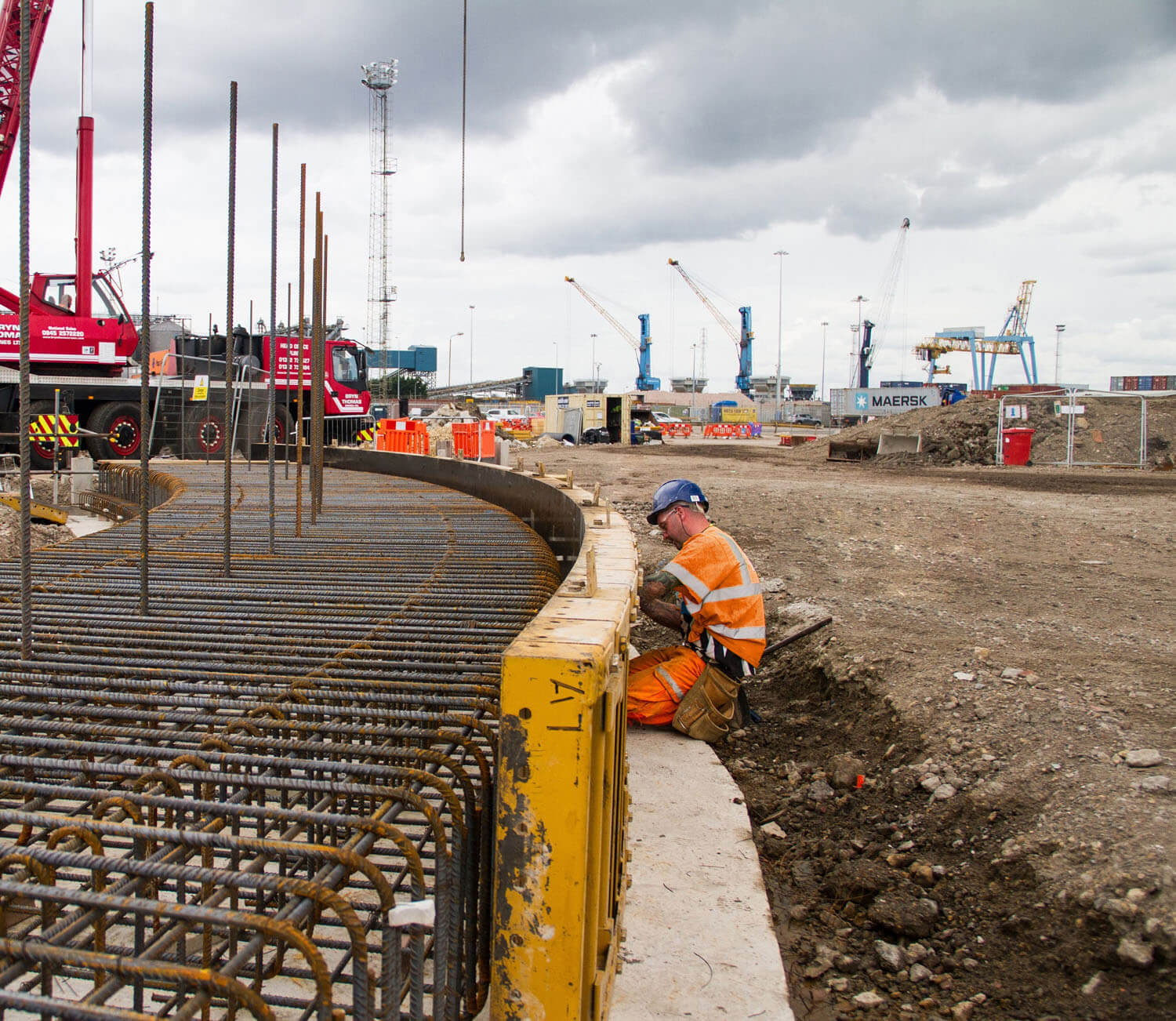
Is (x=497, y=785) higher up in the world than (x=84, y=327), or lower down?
lower down

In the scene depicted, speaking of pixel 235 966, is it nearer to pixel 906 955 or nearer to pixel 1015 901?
pixel 906 955

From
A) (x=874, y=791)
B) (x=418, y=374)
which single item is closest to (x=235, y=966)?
(x=874, y=791)

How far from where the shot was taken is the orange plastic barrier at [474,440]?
576 inches

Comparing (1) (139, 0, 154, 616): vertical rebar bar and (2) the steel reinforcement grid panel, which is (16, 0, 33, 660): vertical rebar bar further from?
(1) (139, 0, 154, 616): vertical rebar bar

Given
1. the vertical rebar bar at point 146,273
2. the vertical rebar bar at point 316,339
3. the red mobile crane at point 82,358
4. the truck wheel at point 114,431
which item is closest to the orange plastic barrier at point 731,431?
the red mobile crane at point 82,358

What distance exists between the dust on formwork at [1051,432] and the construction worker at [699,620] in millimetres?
20799

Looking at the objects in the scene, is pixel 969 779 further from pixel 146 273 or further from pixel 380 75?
pixel 380 75

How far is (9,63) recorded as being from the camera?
16.9m

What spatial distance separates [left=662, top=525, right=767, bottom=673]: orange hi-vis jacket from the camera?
5172 mm

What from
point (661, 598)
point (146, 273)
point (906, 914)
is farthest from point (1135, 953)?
point (146, 273)

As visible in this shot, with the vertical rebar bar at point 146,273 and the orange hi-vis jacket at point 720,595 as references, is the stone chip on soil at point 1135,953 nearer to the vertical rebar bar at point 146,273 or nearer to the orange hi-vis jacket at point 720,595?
the orange hi-vis jacket at point 720,595

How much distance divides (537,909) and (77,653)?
229cm

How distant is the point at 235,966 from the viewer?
1.60 metres

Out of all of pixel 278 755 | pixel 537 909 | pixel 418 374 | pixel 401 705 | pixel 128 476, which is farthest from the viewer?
pixel 418 374
